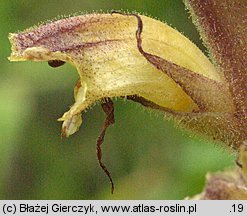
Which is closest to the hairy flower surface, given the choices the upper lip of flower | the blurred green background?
the upper lip of flower

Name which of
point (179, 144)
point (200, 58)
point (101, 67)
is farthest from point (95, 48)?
point (179, 144)

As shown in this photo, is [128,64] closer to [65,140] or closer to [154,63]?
[154,63]

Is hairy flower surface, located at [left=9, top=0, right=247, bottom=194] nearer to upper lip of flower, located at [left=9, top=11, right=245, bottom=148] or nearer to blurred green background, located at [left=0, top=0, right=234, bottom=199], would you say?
upper lip of flower, located at [left=9, top=11, right=245, bottom=148]

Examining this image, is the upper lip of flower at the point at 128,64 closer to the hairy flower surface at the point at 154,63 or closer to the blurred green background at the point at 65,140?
the hairy flower surface at the point at 154,63

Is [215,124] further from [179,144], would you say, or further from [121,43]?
[179,144]

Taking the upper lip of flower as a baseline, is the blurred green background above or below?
above

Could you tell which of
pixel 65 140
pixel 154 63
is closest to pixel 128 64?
pixel 154 63
